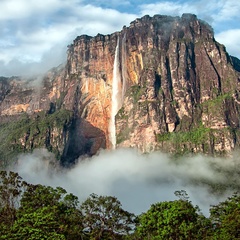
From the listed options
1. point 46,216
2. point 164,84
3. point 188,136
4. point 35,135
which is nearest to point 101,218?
point 46,216

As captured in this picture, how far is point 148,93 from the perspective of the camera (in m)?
128

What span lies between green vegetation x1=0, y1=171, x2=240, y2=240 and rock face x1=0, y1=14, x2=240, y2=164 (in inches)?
2746

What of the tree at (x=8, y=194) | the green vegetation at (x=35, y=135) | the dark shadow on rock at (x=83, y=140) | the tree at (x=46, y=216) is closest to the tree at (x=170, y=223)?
the tree at (x=46, y=216)

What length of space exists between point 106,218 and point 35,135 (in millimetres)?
91586

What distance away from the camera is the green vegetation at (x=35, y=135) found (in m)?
135

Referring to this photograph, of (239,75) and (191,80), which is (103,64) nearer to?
(191,80)

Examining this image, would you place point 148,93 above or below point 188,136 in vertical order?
above

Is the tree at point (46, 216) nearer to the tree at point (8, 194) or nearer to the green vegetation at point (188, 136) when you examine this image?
the tree at point (8, 194)

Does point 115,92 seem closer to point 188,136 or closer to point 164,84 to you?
point 164,84

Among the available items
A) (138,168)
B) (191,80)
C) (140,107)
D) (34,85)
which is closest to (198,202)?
(138,168)

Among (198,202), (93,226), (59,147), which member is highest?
(59,147)

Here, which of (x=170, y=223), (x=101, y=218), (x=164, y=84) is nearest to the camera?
(x=170, y=223)

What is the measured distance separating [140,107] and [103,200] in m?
76.6

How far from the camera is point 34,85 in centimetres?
16475
